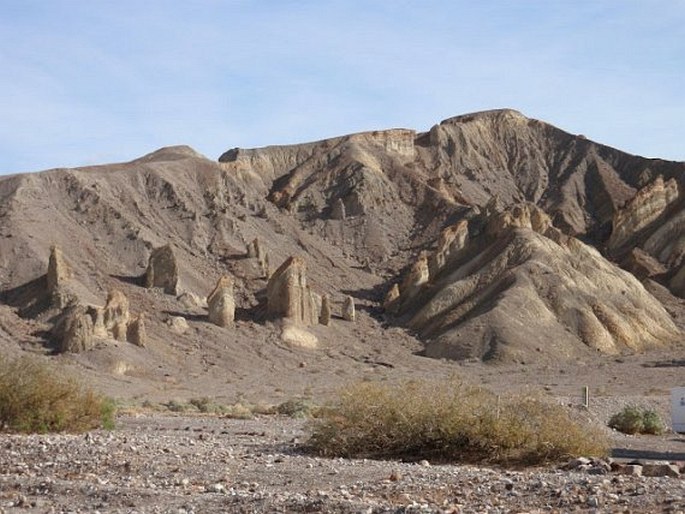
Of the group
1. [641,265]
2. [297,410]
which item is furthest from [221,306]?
[641,265]

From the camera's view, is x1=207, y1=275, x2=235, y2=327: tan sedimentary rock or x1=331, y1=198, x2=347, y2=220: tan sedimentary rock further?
x1=331, y1=198, x2=347, y2=220: tan sedimentary rock

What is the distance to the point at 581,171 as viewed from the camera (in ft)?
386

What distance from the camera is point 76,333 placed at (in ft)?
203

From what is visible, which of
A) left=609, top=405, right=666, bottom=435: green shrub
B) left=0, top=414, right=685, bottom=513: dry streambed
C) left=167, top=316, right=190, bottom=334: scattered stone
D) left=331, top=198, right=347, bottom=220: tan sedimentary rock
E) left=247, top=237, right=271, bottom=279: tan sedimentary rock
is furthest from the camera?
left=331, top=198, right=347, bottom=220: tan sedimentary rock

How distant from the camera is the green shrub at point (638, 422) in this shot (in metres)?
31.0

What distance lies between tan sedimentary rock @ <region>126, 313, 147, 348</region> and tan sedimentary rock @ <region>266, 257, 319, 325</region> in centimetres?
1321

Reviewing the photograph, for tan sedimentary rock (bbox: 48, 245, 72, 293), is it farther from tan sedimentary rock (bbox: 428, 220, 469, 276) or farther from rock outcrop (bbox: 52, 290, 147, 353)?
tan sedimentary rock (bbox: 428, 220, 469, 276)

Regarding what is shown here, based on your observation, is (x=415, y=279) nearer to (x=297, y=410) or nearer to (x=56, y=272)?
(x=56, y=272)

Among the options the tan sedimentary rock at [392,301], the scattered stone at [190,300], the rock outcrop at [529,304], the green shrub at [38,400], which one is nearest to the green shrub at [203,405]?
the green shrub at [38,400]

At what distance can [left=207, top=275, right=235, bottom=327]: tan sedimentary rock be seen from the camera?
73.5 meters

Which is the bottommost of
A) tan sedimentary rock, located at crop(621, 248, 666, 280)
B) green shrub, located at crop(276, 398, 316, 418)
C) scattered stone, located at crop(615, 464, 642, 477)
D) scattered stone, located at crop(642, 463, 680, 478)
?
green shrub, located at crop(276, 398, 316, 418)

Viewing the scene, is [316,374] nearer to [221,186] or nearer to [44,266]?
[44,266]

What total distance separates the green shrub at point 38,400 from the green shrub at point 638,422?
14.5m

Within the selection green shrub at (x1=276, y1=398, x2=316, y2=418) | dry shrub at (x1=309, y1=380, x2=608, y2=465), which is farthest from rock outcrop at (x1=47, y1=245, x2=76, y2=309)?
dry shrub at (x1=309, y1=380, x2=608, y2=465)
